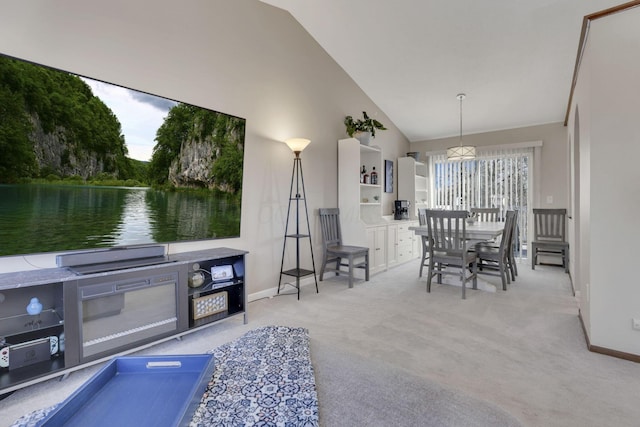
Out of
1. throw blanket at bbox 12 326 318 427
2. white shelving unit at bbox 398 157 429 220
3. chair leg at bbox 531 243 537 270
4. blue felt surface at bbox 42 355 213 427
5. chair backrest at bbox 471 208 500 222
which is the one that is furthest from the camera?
white shelving unit at bbox 398 157 429 220

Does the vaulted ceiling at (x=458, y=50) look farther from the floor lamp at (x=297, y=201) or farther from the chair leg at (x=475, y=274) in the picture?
the chair leg at (x=475, y=274)

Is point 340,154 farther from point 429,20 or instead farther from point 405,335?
point 405,335

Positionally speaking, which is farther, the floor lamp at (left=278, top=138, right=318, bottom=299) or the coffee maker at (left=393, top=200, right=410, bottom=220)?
the coffee maker at (left=393, top=200, right=410, bottom=220)

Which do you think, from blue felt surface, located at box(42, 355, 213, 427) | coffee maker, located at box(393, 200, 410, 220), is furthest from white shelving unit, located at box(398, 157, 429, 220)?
blue felt surface, located at box(42, 355, 213, 427)

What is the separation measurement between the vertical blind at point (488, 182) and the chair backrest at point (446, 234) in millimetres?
2598

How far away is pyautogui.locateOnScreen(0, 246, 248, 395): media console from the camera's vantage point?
1727 mm

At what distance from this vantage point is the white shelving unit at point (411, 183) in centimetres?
610

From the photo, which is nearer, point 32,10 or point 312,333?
point 32,10

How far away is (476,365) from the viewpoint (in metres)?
2.06

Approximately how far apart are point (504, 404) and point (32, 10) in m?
3.66

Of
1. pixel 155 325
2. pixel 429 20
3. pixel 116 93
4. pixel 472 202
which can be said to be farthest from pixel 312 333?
pixel 472 202

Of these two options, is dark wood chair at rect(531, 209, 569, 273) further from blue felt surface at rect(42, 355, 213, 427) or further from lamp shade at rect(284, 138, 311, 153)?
blue felt surface at rect(42, 355, 213, 427)

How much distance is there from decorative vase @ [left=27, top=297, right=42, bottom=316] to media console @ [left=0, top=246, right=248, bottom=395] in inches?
3.3

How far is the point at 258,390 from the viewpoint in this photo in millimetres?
1408
